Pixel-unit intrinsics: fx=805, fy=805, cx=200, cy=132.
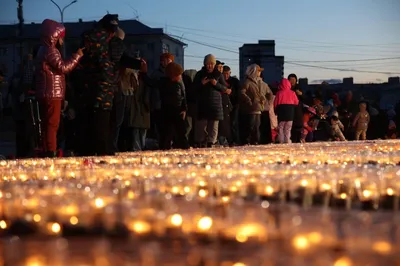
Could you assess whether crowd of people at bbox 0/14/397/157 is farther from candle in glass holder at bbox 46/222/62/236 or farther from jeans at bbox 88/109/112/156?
candle in glass holder at bbox 46/222/62/236

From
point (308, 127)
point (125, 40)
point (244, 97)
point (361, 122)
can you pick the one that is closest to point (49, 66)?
point (244, 97)

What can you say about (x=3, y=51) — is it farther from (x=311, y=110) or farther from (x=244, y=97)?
(x=244, y=97)

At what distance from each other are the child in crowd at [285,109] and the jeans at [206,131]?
2995mm

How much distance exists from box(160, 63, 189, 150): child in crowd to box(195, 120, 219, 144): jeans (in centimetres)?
159

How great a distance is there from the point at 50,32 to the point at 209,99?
16.6 feet

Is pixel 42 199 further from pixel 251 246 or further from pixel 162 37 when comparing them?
pixel 162 37

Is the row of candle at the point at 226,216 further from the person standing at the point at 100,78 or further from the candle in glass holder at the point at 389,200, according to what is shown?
the person standing at the point at 100,78

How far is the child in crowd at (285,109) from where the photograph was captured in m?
16.3

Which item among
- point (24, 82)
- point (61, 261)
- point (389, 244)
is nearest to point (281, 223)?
point (389, 244)

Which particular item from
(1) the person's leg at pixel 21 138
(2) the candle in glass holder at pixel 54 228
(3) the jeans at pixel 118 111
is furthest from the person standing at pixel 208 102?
(2) the candle in glass holder at pixel 54 228

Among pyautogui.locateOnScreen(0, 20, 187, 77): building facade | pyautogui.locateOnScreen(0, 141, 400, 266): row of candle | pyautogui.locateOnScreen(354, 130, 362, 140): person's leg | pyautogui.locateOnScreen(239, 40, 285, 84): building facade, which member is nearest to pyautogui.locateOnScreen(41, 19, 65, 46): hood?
pyautogui.locateOnScreen(0, 141, 400, 266): row of candle

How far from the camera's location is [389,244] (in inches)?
74.5

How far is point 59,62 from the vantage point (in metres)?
8.48

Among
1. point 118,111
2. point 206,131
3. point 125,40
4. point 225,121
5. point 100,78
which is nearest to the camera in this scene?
point 100,78
